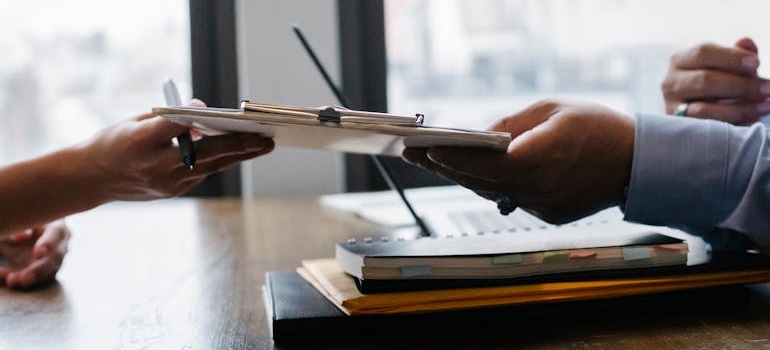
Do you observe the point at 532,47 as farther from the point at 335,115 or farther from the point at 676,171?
the point at 335,115

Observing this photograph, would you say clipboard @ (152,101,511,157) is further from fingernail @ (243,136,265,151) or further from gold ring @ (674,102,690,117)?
gold ring @ (674,102,690,117)

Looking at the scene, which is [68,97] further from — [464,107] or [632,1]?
[632,1]

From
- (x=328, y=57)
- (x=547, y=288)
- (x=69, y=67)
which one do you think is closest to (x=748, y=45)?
(x=547, y=288)

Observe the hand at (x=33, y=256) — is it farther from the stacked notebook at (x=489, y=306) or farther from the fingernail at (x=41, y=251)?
the stacked notebook at (x=489, y=306)

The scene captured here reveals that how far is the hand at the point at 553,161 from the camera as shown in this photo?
0.65 meters

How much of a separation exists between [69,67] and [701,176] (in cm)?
155

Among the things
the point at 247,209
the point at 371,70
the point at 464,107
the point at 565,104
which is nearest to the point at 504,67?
the point at 464,107

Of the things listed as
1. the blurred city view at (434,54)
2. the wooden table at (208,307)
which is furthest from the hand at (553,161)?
the blurred city view at (434,54)

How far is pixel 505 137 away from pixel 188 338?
261mm

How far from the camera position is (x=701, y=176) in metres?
0.72

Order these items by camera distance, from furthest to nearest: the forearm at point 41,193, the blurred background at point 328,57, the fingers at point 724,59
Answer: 1. the blurred background at point 328,57
2. the fingers at point 724,59
3. the forearm at point 41,193

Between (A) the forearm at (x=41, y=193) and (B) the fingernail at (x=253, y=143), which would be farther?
(A) the forearm at (x=41, y=193)

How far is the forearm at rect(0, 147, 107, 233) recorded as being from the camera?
2.79ft

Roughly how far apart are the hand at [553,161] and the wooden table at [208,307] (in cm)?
12
